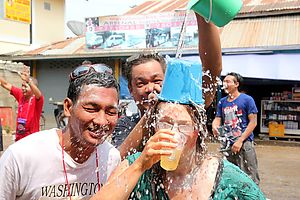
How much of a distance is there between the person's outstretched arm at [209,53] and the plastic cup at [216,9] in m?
0.07

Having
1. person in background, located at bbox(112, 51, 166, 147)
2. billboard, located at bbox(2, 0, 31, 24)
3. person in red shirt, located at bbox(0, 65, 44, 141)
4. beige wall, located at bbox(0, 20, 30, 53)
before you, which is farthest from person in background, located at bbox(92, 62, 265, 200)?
beige wall, located at bbox(0, 20, 30, 53)

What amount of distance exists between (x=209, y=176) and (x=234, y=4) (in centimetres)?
77

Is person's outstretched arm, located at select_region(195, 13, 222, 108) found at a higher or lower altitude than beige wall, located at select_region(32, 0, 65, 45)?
lower

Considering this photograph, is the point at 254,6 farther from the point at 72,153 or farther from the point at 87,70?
the point at 72,153

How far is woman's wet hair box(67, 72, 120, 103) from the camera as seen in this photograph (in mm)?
1985

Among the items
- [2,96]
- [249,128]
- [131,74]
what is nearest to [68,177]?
[131,74]

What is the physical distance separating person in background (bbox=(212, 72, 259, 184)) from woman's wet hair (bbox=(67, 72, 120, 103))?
3676mm

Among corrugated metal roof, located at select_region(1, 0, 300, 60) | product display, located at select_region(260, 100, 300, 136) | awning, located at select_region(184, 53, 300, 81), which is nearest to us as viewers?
awning, located at select_region(184, 53, 300, 81)

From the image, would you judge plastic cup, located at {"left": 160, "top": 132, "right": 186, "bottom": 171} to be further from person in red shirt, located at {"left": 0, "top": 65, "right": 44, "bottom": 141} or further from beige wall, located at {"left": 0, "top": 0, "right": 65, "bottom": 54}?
beige wall, located at {"left": 0, "top": 0, "right": 65, "bottom": 54}

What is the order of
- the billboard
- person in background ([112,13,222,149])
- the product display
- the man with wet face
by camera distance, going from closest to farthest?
the man with wet face, person in background ([112,13,222,149]), the product display, the billboard

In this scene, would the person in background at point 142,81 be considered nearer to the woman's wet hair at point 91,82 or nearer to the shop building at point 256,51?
the woman's wet hair at point 91,82

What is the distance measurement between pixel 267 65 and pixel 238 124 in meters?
5.54

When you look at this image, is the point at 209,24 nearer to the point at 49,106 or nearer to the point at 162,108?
the point at 162,108

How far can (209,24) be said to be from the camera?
2021 mm
